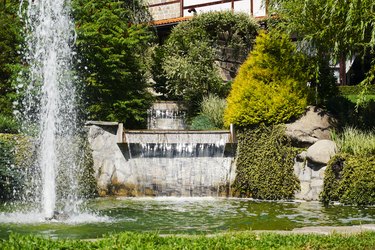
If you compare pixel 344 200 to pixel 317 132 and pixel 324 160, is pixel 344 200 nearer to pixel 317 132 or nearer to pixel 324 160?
pixel 324 160

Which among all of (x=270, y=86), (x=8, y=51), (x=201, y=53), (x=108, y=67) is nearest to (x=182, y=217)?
(x=270, y=86)

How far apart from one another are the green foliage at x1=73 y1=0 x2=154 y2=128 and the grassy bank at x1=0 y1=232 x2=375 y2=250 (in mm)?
11486

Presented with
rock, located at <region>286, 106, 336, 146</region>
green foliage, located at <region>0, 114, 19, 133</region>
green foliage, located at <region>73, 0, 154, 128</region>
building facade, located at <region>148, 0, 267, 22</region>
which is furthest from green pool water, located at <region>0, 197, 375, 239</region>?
building facade, located at <region>148, 0, 267, 22</region>

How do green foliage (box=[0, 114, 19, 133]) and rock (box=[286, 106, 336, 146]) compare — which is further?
green foliage (box=[0, 114, 19, 133])

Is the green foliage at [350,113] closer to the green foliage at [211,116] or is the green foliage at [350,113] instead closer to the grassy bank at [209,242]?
the green foliage at [211,116]

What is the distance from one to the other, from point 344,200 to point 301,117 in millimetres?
2868

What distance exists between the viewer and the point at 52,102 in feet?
42.9

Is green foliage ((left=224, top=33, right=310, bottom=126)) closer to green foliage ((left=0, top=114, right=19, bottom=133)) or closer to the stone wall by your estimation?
the stone wall

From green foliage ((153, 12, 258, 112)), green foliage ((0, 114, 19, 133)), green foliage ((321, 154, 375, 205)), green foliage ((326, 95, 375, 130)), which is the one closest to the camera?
green foliage ((321, 154, 375, 205))

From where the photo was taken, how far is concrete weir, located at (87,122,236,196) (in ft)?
52.6

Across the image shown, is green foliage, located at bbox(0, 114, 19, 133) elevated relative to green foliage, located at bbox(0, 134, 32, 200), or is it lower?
elevated

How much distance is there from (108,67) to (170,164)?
174 inches

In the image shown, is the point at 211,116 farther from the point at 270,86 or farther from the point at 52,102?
the point at 52,102

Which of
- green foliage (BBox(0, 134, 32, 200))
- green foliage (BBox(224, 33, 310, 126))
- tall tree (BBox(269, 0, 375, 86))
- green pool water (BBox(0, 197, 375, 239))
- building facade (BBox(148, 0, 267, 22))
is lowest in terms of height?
green pool water (BBox(0, 197, 375, 239))
